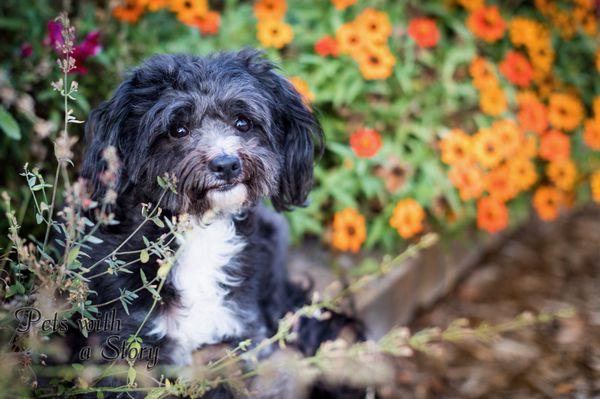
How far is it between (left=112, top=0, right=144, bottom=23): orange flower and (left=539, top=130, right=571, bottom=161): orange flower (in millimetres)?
2519

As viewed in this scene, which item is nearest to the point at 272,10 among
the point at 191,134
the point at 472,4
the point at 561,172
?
the point at 472,4

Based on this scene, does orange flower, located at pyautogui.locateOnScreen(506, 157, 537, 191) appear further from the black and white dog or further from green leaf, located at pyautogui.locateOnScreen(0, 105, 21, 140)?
green leaf, located at pyautogui.locateOnScreen(0, 105, 21, 140)

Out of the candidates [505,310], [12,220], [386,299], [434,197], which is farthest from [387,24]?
[12,220]

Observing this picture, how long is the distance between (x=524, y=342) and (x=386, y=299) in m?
0.81

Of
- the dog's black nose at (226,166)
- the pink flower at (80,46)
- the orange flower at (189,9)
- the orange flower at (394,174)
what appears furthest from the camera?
the orange flower at (394,174)

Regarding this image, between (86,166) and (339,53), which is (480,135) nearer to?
(339,53)

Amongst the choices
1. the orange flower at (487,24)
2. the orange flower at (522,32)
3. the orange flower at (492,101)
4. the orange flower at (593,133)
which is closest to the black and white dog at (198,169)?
the orange flower at (492,101)

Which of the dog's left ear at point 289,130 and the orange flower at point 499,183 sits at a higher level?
the dog's left ear at point 289,130

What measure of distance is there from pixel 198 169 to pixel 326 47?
1.65m

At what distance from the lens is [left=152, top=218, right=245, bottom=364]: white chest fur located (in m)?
2.18

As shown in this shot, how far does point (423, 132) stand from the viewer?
3.64 meters

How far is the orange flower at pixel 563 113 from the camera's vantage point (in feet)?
13.5

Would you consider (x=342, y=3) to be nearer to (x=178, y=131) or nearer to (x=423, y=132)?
(x=423, y=132)

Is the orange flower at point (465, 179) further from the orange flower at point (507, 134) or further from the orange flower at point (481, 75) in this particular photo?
the orange flower at point (481, 75)
